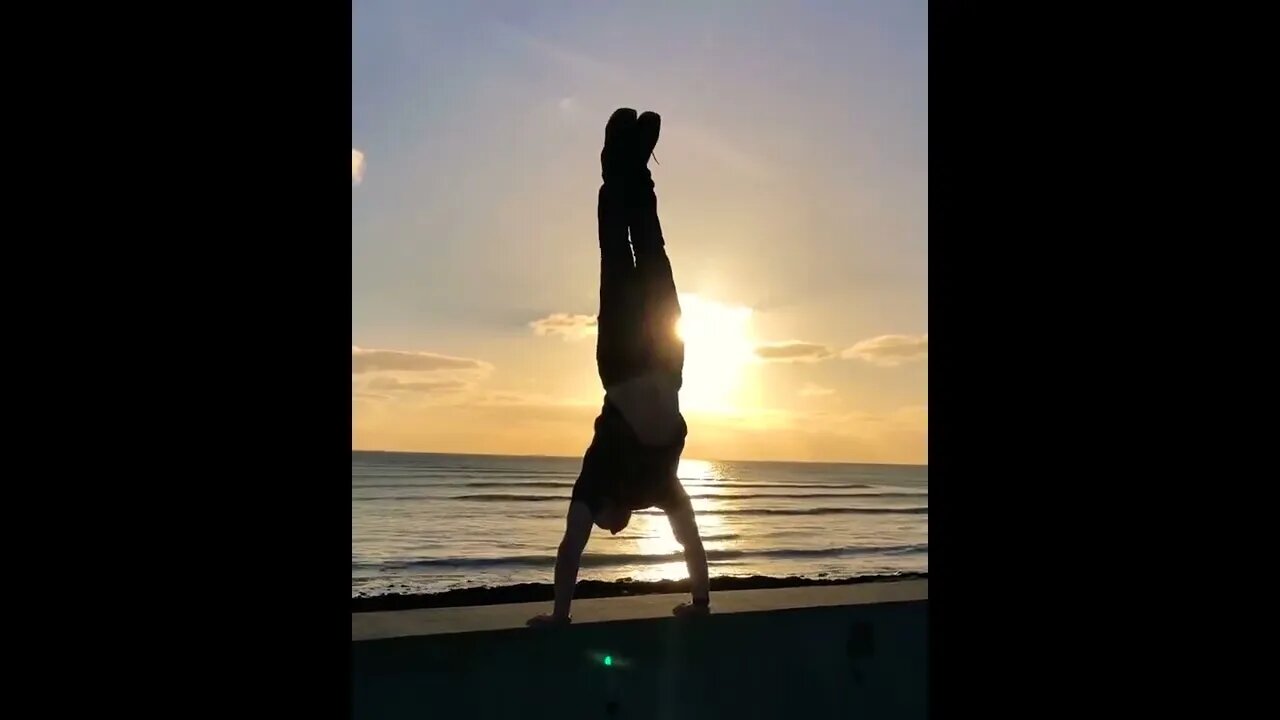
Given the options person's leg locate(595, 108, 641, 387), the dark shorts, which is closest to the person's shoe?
person's leg locate(595, 108, 641, 387)

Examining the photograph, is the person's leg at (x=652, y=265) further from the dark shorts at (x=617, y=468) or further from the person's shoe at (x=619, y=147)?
the dark shorts at (x=617, y=468)

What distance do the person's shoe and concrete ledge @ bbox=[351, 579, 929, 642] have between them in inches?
66.3

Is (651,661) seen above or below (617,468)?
below

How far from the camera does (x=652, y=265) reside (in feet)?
14.2

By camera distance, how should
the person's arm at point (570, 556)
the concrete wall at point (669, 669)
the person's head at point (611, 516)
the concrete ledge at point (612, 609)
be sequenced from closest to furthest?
the concrete wall at point (669, 669) < the concrete ledge at point (612, 609) < the person's arm at point (570, 556) < the person's head at point (611, 516)

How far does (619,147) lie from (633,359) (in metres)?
0.85

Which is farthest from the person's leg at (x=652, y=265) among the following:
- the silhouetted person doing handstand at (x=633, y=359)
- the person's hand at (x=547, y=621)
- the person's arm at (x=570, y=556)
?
the person's hand at (x=547, y=621)

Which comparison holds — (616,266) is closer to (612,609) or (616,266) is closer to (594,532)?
(612,609)

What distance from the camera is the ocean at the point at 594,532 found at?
38.3ft

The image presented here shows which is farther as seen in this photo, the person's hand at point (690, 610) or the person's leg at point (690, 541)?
the person's leg at point (690, 541)

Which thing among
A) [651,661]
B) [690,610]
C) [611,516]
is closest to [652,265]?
[611,516]
